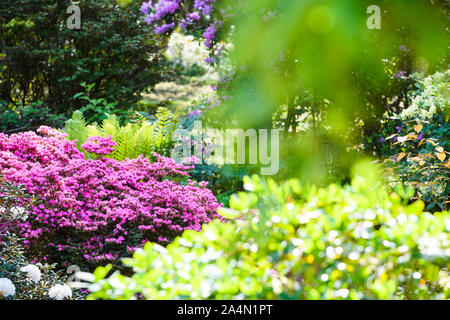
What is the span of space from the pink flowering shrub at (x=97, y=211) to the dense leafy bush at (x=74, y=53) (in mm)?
4442

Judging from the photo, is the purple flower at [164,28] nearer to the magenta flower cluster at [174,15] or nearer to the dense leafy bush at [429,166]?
the magenta flower cluster at [174,15]

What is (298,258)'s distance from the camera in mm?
1787

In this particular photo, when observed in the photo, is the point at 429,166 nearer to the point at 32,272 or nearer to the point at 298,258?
the point at 298,258

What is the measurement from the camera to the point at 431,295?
2.00 metres

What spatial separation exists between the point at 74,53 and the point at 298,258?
7710 mm

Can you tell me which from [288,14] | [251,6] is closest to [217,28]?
[251,6]

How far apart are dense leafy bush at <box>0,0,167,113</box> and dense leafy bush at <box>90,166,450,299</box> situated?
6.76m

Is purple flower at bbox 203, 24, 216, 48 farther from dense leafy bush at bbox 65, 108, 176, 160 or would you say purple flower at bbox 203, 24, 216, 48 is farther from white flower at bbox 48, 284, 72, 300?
white flower at bbox 48, 284, 72, 300

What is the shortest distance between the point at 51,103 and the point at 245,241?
7.65 meters

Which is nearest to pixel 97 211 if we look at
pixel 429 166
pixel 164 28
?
pixel 429 166

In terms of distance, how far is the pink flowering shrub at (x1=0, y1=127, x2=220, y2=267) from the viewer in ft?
11.6

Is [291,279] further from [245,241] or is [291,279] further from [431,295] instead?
[431,295]

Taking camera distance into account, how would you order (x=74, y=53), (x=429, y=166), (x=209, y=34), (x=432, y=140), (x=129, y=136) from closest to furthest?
(x=429, y=166), (x=432, y=140), (x=129, y=136), (x=209, y=34), (x=74, y=53)

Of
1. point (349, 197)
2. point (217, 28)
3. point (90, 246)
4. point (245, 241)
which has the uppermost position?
point (217, 28)
